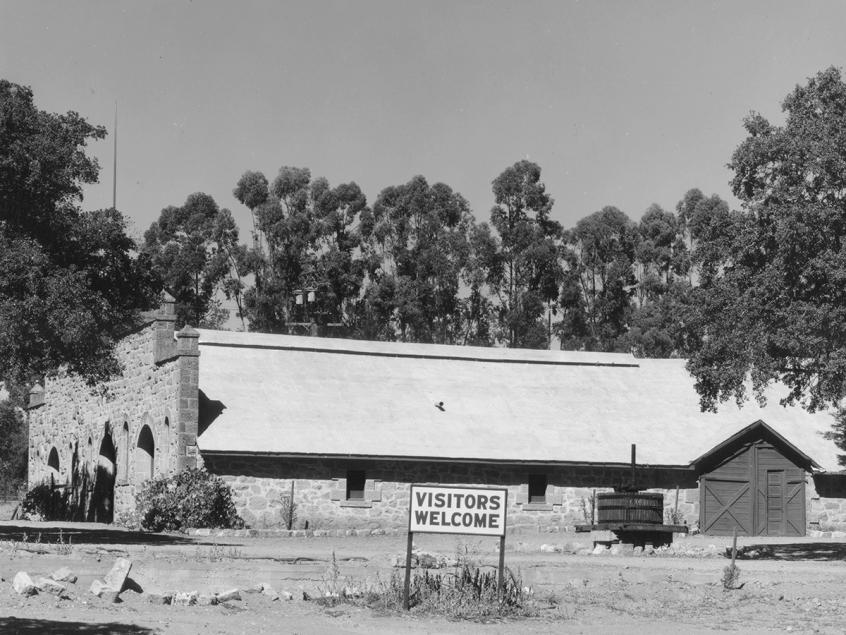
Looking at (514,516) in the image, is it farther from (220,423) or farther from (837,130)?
(837,130)

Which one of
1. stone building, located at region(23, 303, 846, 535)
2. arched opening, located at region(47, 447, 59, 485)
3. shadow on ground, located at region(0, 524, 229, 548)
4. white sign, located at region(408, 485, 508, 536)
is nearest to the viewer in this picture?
white sign, located at region(408, 485, 508, 536)

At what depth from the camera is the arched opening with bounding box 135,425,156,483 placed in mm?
37750

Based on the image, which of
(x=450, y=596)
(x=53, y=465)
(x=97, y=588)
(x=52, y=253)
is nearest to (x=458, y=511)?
(x=450, y=596)

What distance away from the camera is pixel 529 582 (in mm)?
21328

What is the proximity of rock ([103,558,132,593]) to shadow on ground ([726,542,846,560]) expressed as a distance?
563 inches

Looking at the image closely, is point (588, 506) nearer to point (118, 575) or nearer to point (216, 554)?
point (216, 554)

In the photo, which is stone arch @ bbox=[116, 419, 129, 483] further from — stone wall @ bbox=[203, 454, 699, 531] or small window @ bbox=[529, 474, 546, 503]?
small window @ bbox=[529, 474, 546, 503]

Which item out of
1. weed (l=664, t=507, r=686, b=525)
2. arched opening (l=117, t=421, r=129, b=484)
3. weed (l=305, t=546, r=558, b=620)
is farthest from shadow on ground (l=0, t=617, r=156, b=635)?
weed (l=664, t=507, r=686, b=525)

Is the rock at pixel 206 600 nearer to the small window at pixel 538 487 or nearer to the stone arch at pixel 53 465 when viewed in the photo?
the small window at pixel 538 487

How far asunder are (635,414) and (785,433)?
4542 mm

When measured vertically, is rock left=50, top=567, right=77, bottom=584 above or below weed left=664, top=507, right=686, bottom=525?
below

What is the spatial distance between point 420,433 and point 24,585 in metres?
20.4

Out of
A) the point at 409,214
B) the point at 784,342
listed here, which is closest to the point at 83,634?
the point at 784,342

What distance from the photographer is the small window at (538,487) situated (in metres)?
37.6
